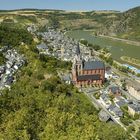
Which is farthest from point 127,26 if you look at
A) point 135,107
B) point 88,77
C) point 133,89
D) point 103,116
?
point 103,116

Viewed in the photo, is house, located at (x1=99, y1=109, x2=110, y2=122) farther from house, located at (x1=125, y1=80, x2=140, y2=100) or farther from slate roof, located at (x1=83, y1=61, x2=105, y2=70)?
slate roof, located at (x1=83, y1=61, x2=105, y2=70)

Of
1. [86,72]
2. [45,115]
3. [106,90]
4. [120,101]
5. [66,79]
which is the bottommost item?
[106,90]

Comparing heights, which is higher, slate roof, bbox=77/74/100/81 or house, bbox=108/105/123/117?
slate roof, bbox=77/74/100/81

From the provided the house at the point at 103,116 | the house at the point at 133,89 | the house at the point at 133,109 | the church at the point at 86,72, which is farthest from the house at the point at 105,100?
the church at the point at 86,72

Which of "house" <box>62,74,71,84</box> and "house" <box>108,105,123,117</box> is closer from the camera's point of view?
"house" <box>108,105,123,117</box>

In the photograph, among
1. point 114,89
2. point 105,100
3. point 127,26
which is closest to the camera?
point 105,100

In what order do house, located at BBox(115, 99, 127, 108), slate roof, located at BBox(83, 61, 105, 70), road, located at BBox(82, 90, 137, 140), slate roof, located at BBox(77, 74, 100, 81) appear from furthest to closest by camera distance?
slate roof, located at BBox(83, 61, 105, 70) → slate roof, located at BBox(77, 74, 100, 81) → house, located at BBox(115, 99, 127, 108) → road, located at BBox(82, 90, 137, 140)

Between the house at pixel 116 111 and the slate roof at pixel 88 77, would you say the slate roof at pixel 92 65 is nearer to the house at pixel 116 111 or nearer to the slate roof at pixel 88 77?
the slate roof at pixel 88 77

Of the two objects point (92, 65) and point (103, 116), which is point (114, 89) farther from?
point (103, 116)

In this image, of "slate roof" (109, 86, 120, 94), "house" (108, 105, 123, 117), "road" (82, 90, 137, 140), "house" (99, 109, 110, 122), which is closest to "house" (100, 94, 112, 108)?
"road" (82, 90, 137, 140)
